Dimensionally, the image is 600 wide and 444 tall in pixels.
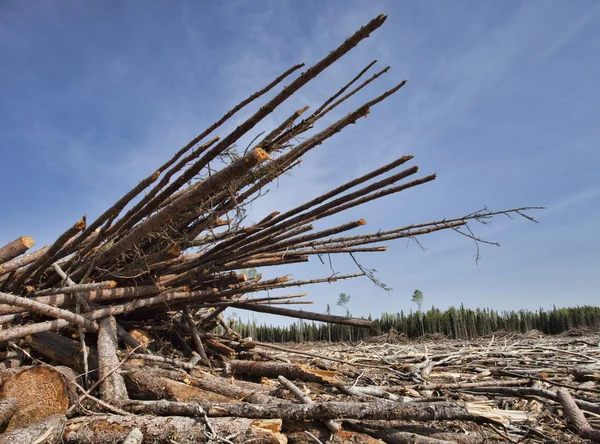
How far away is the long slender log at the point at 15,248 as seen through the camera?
4391 mm

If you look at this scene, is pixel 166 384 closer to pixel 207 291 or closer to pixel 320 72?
pixel 207 291

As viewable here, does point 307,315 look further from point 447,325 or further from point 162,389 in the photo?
point 447,325

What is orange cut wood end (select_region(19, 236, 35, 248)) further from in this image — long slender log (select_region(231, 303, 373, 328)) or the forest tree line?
the forest tree line

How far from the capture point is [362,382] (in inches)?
178

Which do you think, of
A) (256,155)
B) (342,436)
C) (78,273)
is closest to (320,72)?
(256,155)

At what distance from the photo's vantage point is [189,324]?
554 cm

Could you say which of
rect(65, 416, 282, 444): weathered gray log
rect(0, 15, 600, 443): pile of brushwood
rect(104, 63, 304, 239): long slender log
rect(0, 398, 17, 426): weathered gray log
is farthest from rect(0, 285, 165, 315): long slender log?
rect(65, 416, 282, 444): weathered gray log

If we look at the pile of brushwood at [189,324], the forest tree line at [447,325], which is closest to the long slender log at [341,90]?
the pile of brushwood at [189,324]

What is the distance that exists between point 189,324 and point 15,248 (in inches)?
87.3

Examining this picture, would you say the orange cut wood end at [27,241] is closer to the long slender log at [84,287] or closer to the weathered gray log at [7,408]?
the long slender log at [84,287]

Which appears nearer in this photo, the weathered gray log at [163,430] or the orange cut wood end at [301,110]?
the weathered gray log at [163,430]

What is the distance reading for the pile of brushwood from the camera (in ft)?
9.51

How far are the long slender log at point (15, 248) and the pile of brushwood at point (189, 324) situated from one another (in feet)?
0.04

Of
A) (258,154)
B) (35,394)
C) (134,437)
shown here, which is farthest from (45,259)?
(258,154)
